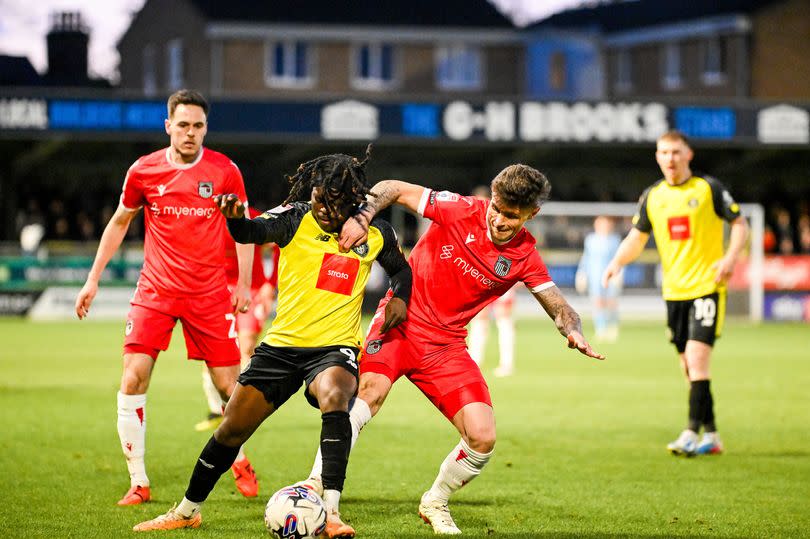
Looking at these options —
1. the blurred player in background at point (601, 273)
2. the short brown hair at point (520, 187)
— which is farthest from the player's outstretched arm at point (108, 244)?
the blurred player in background at point (601, 273)

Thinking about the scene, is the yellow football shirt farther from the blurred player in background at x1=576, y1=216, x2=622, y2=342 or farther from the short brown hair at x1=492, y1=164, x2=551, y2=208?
the blurred player in background at x1=576, y1=216, x2=622, y2=342

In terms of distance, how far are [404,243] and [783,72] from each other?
20.4m

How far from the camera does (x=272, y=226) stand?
632 centimetres

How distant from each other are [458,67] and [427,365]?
4028 cm

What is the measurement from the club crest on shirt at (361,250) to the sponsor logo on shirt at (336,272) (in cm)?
4

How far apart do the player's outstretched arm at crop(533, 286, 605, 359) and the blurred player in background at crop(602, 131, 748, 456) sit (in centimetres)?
310

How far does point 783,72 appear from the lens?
147ft

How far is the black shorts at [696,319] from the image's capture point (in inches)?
389

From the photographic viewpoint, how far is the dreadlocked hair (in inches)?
250

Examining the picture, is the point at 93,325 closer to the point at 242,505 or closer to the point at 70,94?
the point at 70,94

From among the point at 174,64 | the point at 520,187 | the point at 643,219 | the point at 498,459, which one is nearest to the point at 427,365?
the point at 520,187

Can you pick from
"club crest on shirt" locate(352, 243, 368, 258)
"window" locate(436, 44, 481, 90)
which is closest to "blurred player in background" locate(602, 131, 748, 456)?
"club crest on shirt" locate(352, 243, 368, 258)

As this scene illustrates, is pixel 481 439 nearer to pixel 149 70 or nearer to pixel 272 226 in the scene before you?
pixel 272 226

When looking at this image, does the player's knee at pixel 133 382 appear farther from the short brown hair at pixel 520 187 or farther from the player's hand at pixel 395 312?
the short brown hair at pixel 520 187
